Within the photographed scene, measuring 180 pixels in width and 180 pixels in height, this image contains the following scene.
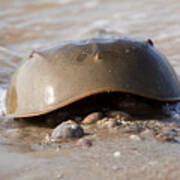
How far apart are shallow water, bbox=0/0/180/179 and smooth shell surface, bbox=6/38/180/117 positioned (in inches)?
10.2

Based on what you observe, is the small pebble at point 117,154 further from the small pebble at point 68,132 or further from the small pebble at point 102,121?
the small pebble at point 102,121

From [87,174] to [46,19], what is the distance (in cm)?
740

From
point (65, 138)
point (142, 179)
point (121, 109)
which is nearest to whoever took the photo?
point (142, 179)

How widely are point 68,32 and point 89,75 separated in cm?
511

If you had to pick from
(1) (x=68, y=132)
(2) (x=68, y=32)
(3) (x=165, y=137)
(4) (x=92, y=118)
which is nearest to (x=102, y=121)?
(4) (x=92, y=118)

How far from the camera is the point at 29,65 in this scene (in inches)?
112

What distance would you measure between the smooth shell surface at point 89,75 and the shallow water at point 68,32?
0.85 ft

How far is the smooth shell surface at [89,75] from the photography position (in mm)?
2510

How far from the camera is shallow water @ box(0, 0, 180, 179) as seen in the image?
1958mm

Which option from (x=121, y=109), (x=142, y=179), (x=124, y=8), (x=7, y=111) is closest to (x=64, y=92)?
(x=121, y=109)

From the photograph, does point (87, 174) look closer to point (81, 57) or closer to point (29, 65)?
point (81, 57)

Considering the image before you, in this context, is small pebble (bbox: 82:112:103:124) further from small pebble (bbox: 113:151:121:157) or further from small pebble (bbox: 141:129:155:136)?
small pebble (bbox: 113:151:121:157)

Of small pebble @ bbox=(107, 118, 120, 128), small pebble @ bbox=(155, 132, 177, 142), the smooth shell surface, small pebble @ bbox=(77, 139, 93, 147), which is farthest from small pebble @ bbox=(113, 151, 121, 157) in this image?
the smooth shell surface

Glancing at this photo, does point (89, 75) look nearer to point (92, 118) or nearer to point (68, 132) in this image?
point (92, 118)
